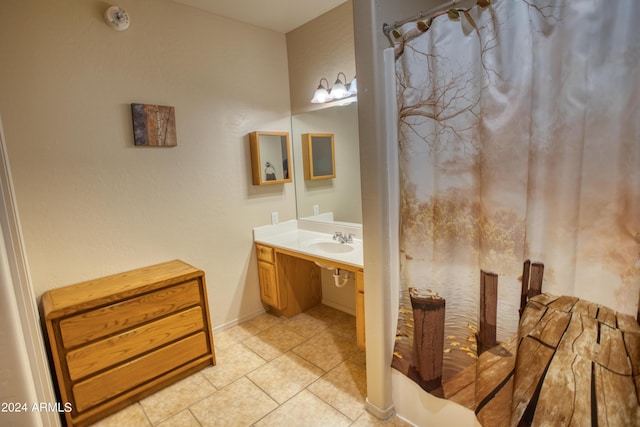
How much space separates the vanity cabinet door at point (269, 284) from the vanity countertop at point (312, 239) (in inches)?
9.9

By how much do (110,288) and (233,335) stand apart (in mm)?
1174

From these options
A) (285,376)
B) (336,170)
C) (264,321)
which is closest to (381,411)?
(285,376)

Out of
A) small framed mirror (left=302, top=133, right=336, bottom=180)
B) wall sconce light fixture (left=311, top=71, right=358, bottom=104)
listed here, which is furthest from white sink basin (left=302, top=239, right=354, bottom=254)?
wall sconce light fixture (left=311, top=71, right=358, bottom=104)

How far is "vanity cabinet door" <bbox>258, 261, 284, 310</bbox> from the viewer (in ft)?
9.74

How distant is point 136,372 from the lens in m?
2.01

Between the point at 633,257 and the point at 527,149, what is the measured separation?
47 centimetres

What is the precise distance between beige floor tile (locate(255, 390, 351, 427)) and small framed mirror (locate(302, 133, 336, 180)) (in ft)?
6.18

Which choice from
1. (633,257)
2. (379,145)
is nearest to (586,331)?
(633,257)

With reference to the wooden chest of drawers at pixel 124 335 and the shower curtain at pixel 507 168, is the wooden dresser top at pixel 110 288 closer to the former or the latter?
the wooden chest of drawers at pixel 124 335

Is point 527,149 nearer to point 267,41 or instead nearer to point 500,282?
point 500,282

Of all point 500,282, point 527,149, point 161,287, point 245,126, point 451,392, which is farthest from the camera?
point 245,126

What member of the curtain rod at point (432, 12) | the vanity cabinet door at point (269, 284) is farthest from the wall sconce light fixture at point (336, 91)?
the vanity cabinet door at point (269, 284)

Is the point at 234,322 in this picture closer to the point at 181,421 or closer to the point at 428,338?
the point at 181,421

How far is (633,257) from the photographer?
1.00 metres
